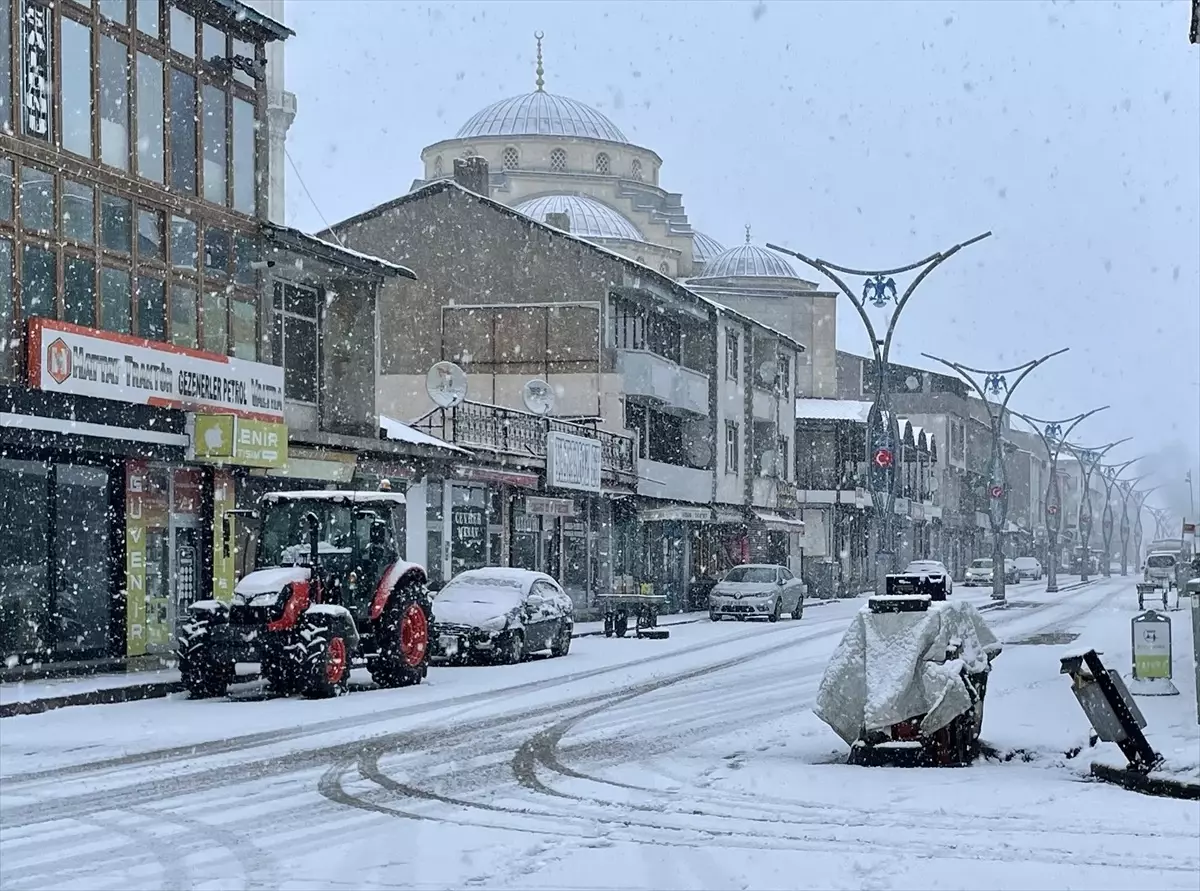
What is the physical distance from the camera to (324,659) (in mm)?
20141

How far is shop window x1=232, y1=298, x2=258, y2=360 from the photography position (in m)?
29.1

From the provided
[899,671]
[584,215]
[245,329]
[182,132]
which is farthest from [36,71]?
[584,215]

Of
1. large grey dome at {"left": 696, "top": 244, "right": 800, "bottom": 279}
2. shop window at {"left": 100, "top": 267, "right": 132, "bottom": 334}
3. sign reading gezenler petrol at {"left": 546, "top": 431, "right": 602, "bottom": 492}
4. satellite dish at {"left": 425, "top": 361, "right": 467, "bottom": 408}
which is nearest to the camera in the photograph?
shop window at {"left": 100, "top": 267, "right": 132, "bottom": 334}

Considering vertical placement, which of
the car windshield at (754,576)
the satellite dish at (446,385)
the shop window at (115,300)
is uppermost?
the shop window at (115,300)

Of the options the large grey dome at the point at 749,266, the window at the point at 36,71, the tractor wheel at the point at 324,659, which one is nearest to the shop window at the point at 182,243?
the window at the point at 36,71

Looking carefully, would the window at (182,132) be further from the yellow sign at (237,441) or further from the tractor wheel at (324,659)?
the tractor wheel at (324,659)

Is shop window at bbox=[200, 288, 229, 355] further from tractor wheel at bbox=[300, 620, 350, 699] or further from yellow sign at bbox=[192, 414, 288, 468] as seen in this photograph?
tractor wheel at bbox=[300, 620, 350, 699]

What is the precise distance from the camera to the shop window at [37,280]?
933 inches

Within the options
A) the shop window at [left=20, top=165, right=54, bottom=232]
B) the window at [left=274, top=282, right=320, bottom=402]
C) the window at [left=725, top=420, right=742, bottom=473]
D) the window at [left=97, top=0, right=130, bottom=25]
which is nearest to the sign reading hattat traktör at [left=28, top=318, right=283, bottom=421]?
the shop window at [left=20, top=165, right=54, bottom=232]

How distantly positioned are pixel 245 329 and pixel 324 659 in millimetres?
10666

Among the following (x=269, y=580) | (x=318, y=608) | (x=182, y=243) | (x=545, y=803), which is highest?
(x=182, y=243)

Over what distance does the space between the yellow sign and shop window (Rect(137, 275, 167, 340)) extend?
1455 millimetres

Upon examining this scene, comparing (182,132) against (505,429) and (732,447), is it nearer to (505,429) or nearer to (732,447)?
(505,429)

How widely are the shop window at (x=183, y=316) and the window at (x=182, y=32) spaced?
12.7 ft
